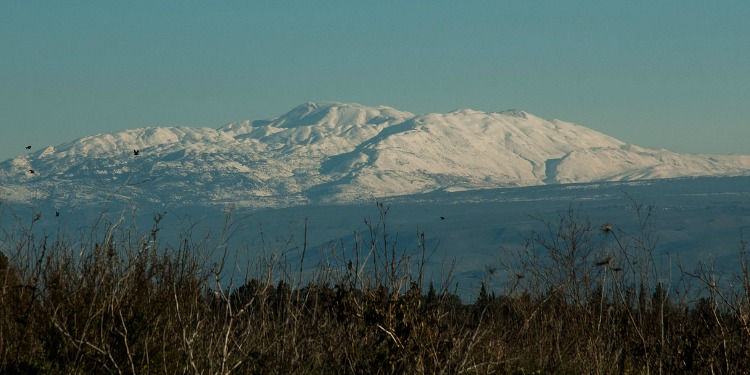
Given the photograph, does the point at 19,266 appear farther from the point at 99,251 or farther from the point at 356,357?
the point at 356,357

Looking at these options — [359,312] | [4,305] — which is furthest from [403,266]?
[4,305]

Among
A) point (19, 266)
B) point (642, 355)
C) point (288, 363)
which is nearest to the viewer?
point (288, 363)

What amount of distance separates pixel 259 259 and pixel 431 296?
8.46ft

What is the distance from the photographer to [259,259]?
40.4 ft

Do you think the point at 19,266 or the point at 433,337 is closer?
the point at 433,337

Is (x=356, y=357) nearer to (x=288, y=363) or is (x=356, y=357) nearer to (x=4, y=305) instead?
(x=288, y=363)

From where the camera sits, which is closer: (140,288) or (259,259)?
(140,288)

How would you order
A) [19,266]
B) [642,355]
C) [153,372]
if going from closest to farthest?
[153,372], [642,355], [19,266]

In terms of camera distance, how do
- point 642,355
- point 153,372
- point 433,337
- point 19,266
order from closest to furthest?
point 433,337 < point 153,372 < point 642,355 < point 19,266

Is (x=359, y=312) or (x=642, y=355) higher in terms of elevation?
(x=359, y=312)

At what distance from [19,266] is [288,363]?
168 inches

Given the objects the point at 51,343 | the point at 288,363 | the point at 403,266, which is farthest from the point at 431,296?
the point at 51,343

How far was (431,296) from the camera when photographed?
1062 cm

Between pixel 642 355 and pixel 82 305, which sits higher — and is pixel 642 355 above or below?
A: below
